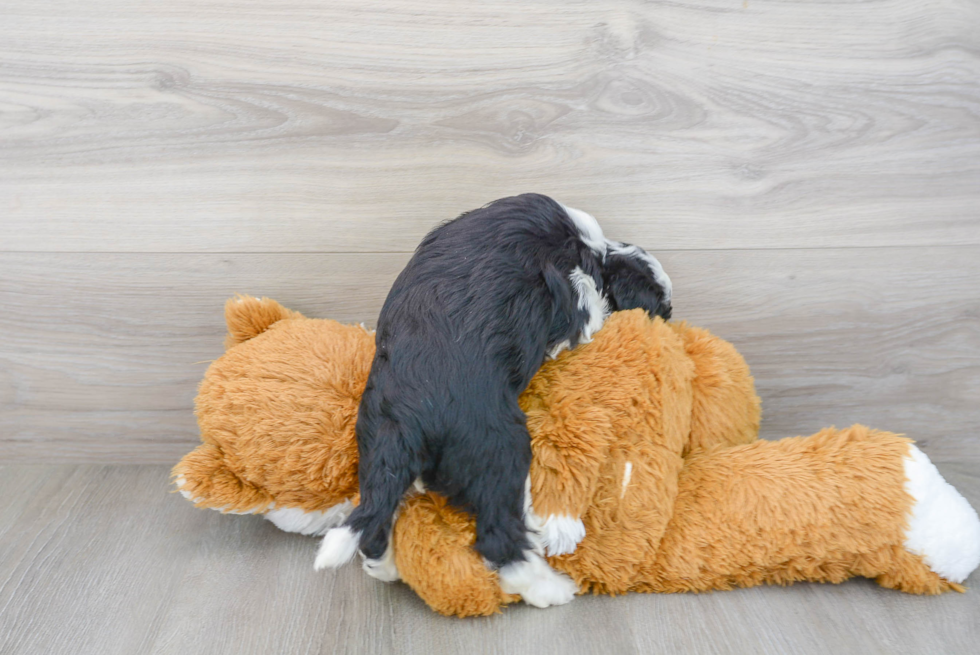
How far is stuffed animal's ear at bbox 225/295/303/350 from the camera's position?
101cm

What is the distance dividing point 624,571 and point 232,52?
844mm

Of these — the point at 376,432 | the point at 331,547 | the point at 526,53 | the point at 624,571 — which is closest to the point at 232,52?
the point at 526,53

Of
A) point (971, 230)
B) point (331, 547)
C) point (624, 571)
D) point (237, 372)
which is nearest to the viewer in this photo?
point (331, 547)

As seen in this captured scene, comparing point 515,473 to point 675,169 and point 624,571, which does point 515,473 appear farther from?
point 675,169

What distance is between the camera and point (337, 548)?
71 centimetres

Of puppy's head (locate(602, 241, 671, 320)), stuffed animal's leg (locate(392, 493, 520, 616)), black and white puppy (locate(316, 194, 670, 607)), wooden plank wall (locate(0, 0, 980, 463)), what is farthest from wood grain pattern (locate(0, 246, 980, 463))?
stuffed animal's leg (locate(392, 493, 520, 616))

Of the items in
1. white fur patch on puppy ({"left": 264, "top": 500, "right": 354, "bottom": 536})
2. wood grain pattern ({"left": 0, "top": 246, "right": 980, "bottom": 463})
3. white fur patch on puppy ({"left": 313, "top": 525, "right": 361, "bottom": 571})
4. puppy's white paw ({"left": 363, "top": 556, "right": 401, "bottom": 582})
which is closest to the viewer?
white fur patch on puppy ({"left": 313, "top": 525, "right": 361, "bottom": 571})

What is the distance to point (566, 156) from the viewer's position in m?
1.02

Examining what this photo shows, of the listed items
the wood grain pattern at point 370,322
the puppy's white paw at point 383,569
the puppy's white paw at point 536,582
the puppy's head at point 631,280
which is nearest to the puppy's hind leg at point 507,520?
the puppy's white paw at point 536,582

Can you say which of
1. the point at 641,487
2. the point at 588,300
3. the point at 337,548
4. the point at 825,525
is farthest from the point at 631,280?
the point at 337,548

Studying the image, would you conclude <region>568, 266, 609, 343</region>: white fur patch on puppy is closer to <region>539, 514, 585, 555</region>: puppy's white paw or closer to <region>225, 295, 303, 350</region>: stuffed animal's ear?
<region>539, 514, 585, 555</region>: puppy's white paw

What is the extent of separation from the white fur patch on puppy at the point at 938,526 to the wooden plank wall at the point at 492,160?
0.30m

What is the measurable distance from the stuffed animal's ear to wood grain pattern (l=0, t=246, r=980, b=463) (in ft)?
0.22

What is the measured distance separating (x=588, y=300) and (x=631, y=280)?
8 centimetres
